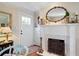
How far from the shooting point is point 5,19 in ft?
6.32

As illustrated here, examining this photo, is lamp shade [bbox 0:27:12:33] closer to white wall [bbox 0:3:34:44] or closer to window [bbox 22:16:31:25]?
white wall [bbox 0:3:34:44]

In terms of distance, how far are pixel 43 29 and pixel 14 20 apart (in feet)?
1.72

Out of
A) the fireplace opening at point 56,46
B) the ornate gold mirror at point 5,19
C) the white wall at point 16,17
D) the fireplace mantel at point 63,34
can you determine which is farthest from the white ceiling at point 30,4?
the fireplace opening at point 56,46

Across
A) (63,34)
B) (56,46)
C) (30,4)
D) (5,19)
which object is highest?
(30,4)

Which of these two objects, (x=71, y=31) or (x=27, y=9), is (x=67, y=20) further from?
(x=27, y=9)

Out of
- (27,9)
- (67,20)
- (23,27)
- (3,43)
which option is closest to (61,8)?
(67,20)

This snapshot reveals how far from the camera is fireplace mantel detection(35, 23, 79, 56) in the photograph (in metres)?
1.94

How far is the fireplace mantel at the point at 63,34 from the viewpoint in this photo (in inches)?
76.4

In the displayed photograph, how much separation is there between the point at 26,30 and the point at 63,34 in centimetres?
65

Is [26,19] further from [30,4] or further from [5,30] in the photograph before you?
[5,30]

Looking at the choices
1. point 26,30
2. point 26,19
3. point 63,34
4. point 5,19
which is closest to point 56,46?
point 63,34

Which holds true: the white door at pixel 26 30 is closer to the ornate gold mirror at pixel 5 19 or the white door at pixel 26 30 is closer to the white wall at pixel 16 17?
the white wall at pixel 16 17

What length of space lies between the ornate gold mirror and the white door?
0.77 ft

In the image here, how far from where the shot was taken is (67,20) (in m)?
1.94
